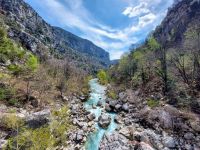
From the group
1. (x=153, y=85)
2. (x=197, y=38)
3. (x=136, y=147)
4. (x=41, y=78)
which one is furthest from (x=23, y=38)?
(x=136, y=147)

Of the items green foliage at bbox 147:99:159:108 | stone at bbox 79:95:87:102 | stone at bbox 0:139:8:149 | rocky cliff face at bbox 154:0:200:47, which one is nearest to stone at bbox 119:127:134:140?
green foliage at bbox 147:99:159:108

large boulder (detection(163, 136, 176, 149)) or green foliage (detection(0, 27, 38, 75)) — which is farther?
green foliage (detection(0, 27, 38, 75))

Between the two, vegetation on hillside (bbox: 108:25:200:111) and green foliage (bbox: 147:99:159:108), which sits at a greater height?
vegetation on hillside (bbox: 108:25:200:111)

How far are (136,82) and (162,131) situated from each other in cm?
3670

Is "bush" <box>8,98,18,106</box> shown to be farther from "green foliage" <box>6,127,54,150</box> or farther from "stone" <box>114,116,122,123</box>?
"stone" <box>114,116,122,123</box>

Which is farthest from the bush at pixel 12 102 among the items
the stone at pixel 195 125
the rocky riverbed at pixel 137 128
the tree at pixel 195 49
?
the tree at pixel 195 49

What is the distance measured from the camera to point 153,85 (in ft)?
194

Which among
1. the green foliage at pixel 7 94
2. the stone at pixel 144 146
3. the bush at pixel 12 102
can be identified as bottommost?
the stone at pixel 144 146

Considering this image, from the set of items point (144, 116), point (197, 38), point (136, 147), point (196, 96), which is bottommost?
point (136, 147)

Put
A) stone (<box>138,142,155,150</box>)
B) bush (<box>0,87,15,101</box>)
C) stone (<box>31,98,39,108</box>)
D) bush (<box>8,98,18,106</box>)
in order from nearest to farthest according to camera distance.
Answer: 1. stone (<box>138,142,155,150</box>)
2. bush (<box>0,87,15,101</box>)
3. bush (<box>8,98,18,106</box>)
4. stone (<box>31,98,39,108</box>)

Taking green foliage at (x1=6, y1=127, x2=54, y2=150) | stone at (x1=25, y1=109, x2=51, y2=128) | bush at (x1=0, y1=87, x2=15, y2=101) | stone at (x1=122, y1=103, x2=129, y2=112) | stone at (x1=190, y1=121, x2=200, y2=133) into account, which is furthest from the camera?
stone at (x1=122, y1=103, x2=129, y2=112)

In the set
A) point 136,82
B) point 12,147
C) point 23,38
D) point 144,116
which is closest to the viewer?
point 12,147

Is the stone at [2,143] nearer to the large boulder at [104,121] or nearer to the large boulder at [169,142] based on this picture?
the large boulder at [104,121]

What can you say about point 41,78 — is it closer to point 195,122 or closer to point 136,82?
point 136,82
